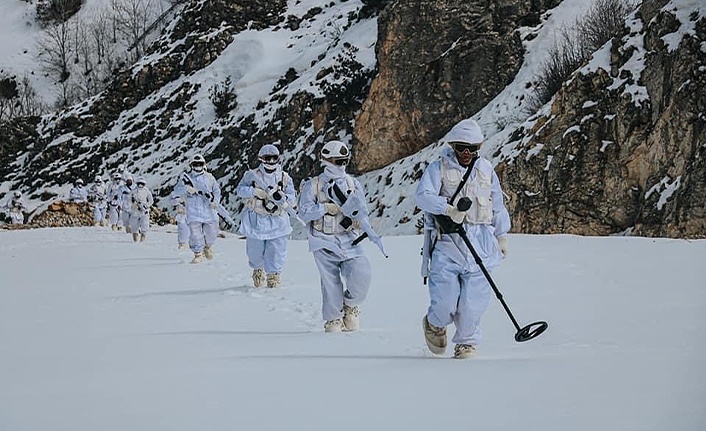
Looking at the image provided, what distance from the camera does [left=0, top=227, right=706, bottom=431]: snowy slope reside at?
3.85 m

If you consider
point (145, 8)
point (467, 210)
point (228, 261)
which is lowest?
point (228, 261)

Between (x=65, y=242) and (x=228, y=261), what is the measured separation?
9514mm

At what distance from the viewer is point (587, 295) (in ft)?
28.9

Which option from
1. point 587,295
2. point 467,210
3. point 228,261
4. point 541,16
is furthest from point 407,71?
point 467,210

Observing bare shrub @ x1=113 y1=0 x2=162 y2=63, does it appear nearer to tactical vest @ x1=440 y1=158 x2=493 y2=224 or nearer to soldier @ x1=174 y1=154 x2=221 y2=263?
soldier @ x1=174 y1=154 x2=221 y2=263

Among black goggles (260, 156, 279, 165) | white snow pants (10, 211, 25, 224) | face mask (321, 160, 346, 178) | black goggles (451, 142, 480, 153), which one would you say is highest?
black goggles (260, 156, 279, 165)

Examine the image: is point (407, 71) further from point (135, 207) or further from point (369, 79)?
point (135, 207)

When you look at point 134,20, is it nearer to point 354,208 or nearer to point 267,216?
point 267,216

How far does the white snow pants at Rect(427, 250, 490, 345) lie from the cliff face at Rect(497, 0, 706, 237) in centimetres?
1123

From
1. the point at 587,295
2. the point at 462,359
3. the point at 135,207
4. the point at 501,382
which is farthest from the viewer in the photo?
the point at 135,207

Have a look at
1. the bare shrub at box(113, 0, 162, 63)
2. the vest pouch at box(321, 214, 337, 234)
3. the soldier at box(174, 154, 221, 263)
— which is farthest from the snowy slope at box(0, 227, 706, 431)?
the bare shrub at box(113, 0, 162, 63)

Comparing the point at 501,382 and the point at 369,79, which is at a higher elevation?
the point at 369,79

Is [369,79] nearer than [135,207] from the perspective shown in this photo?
No

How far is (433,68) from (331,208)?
71.9 feet
